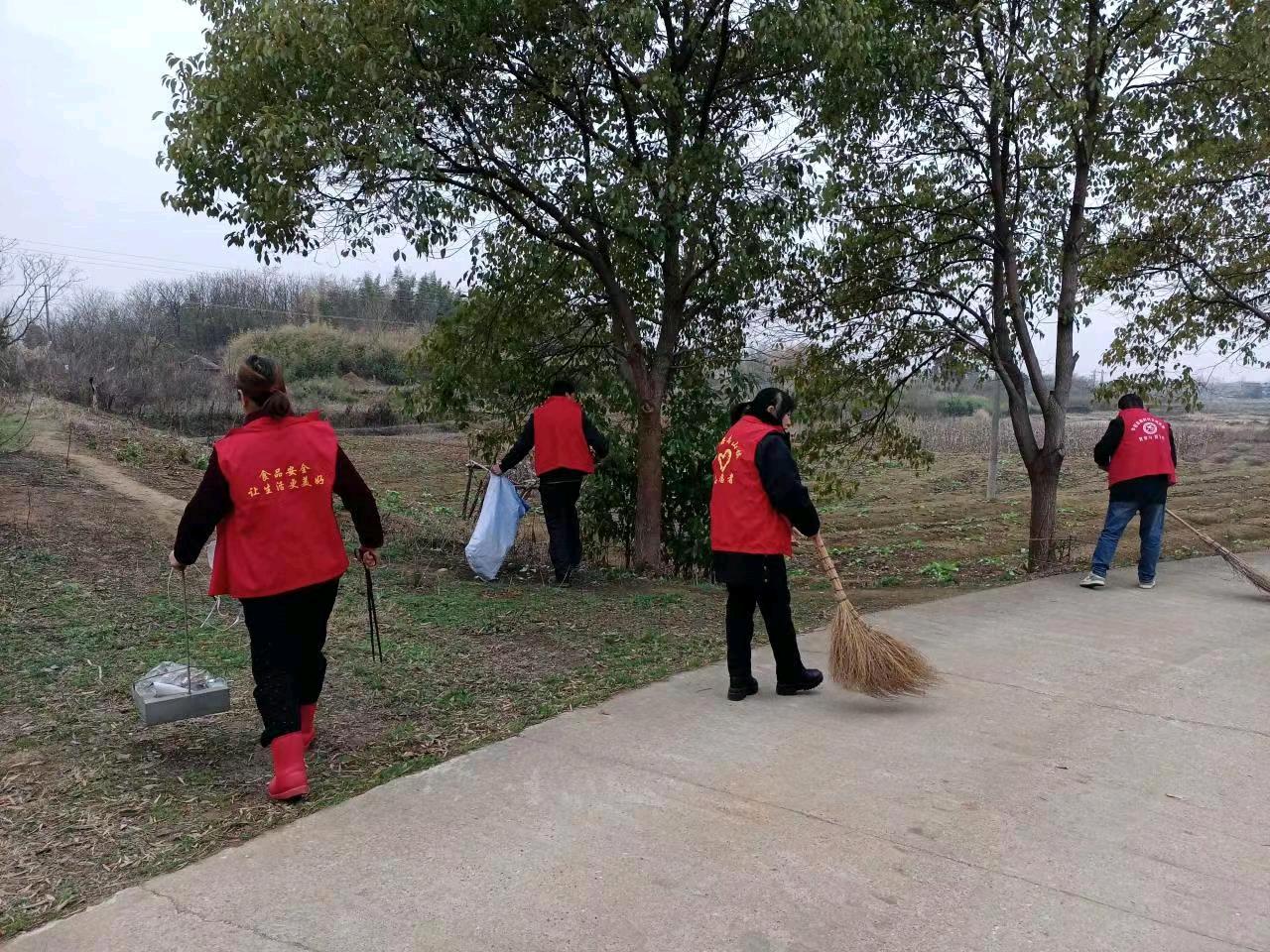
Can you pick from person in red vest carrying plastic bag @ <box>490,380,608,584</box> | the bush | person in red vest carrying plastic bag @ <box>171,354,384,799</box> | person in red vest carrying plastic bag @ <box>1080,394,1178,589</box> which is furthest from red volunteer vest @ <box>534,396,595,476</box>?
the bush

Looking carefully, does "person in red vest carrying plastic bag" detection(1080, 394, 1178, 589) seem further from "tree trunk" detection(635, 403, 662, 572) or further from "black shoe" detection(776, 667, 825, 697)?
"black shoe" detection(776, 667, 825, 697)

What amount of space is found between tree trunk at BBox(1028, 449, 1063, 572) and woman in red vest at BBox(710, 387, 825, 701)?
6.15 meters

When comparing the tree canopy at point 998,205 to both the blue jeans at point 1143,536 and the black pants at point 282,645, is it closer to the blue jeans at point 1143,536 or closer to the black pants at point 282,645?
the blue jeans at point 1143,536

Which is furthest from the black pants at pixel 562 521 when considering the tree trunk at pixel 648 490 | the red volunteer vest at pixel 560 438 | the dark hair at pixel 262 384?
the dark hair at pixel 262 384

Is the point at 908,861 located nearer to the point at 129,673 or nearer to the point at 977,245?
the point at 129,673

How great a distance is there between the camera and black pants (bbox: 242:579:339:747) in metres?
4.05

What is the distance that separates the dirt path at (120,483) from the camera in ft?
34.3

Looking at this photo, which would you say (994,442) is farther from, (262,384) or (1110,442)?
(262,384)

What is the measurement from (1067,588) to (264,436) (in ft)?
24.1

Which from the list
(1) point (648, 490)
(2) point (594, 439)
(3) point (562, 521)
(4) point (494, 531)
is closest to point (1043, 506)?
(1) point (648, 490)

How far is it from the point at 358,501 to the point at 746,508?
6.32 ft

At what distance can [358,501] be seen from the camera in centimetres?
446

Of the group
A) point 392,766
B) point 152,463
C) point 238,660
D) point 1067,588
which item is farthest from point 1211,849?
point 152,463

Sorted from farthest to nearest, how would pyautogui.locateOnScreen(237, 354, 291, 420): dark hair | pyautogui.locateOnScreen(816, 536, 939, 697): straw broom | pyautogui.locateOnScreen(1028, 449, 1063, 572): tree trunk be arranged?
pyautogui.locateOnScreen(1028, 449, 1063, 572): tree trunk, pyautogui.locateOnScreen(816, 536, 939, 697): straw broom, pyautogui.locateOnScreen(237, 354, 291, 420): dark hair
